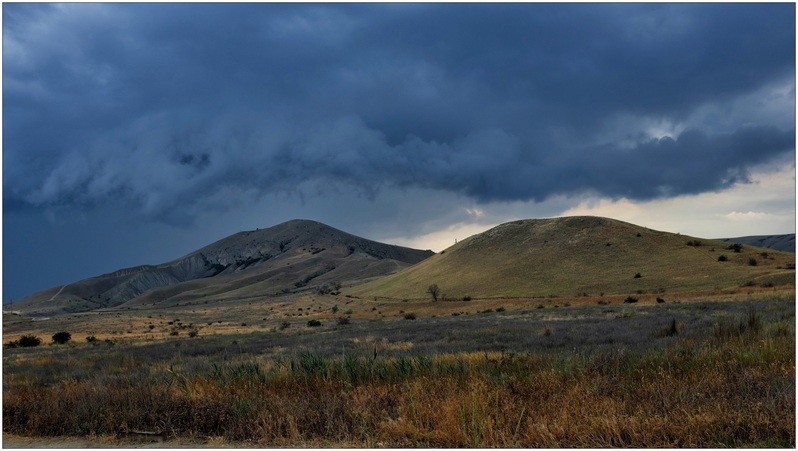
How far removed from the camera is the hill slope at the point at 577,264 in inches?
3088

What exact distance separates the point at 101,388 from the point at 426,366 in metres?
6.83

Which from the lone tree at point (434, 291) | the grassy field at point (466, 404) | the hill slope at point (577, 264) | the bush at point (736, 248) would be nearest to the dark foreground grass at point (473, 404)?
the grassy field at point (466, 404)

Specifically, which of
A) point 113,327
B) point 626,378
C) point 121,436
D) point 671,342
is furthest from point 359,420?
point 113,327

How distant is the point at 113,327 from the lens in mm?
74312

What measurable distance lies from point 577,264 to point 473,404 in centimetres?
10004

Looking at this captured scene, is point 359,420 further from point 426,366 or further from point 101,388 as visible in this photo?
point 101,388

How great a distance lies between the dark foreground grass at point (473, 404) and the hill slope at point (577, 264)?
2631 inches

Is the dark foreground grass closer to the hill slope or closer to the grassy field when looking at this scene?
the grassy field

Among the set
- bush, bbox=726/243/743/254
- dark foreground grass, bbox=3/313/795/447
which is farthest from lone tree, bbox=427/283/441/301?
dark foreground grass, bbox=3/313/795/447

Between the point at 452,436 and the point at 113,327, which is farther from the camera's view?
the point at 113,327

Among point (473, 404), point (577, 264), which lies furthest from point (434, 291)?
point (473, 404)

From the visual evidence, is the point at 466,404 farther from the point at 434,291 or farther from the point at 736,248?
the point at 736,248

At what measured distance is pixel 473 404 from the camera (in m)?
7.74

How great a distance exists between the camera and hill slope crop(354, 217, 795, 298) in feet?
257
